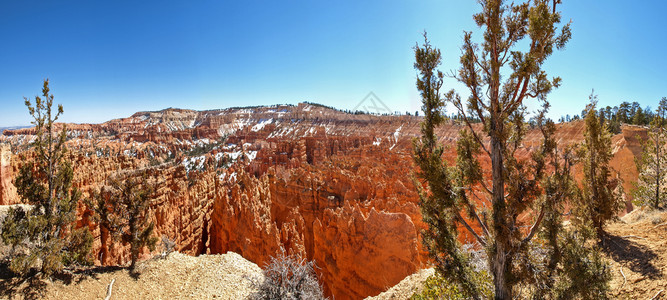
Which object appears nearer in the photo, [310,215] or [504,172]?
[504,172]

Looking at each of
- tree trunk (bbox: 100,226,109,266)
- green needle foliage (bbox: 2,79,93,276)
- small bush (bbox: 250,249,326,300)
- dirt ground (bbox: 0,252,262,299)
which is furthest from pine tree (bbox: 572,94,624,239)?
tree trunk (bbox: 100,226,109,266)

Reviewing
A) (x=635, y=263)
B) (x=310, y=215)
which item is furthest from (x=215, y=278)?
(x=310, y=215)

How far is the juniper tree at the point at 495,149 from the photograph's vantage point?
Answer: 4.98 meters

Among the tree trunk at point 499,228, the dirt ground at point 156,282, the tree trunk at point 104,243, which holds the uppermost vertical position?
the tree trunk at point 499,228

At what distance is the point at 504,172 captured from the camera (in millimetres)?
5141

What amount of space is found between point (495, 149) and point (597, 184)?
285 inches

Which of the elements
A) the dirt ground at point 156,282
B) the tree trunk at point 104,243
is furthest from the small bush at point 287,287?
the tree trunk at point 104,243

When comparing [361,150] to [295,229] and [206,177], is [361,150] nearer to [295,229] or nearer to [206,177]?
[206,177]

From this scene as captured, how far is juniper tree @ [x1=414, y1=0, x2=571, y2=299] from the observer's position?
4.98 metres

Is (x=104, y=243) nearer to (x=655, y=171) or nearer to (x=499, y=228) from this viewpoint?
(x=499, y=228)

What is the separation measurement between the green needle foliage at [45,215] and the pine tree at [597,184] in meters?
16.8

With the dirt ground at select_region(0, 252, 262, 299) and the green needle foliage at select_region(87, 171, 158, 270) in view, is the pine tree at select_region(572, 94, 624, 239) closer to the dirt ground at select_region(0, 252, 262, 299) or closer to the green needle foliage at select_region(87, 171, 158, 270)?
the dirt ground at select_region(0, 252, 262, 299)

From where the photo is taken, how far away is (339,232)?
52.4 ft

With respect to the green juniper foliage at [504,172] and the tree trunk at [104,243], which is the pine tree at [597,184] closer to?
the green juniper foliage at [504,172]
